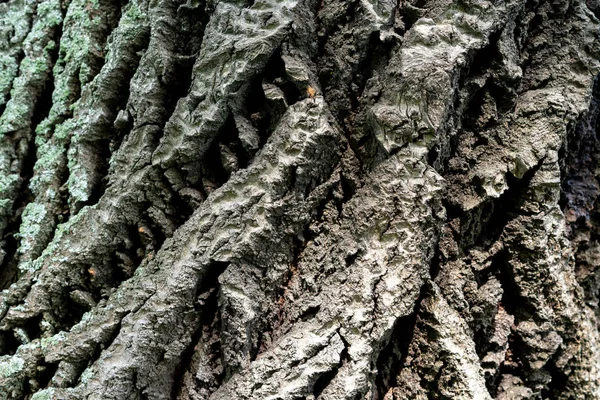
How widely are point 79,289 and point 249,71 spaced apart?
668 mm

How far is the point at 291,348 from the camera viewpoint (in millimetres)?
1074

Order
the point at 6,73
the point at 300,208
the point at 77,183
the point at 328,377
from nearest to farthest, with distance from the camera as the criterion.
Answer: the point at 328,377 < the point at 300,208 < the point at 77,183 < the point at 6,73

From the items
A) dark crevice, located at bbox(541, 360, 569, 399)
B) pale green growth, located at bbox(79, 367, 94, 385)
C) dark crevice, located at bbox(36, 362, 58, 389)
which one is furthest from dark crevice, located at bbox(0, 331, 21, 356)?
dark crevice, located at bbox(541, 360, 569, 399)

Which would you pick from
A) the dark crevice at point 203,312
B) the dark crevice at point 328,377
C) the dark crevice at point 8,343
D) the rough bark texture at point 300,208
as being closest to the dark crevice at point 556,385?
the rough bark texture at point 300,208

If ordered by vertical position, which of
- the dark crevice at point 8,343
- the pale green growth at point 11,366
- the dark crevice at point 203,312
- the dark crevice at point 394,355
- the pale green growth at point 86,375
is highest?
the dark crevice at point 394,355

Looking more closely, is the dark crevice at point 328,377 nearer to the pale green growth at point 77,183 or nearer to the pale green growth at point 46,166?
the pale green growth at point 77,183

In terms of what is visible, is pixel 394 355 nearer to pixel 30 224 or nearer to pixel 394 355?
pixel 394 355

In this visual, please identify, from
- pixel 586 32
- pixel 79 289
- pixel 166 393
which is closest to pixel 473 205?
pixel 586 32

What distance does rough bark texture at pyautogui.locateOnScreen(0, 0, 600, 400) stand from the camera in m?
1.11

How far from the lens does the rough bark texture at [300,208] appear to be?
1112 mm

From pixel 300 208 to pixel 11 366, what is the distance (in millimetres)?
764

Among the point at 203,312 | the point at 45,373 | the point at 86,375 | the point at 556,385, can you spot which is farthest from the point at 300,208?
the point at 556,385

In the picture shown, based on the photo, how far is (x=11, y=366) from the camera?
46.8 inches

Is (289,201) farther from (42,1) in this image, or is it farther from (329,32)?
(42,1)
